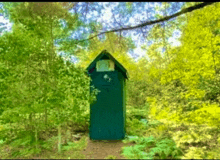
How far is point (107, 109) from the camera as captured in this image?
6.72m

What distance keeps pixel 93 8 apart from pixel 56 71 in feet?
7.17

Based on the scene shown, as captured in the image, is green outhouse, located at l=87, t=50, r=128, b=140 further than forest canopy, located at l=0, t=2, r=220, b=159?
Yes

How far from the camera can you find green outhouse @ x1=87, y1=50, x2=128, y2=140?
6.71 meters

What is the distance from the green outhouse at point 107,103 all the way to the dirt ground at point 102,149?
0.14 metres

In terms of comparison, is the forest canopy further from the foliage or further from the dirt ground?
the dirt ground

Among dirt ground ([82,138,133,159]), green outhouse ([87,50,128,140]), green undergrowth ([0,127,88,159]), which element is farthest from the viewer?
green outhouse ([87,50,128,140])

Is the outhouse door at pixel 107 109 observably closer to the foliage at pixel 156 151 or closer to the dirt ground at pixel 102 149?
the dirt ground at pixel 102 149

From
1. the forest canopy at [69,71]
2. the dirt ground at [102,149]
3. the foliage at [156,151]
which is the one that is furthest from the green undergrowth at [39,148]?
the foliage at [156,151]

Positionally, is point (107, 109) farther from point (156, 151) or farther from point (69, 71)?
point (156, 151)

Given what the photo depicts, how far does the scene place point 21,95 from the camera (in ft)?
17.2

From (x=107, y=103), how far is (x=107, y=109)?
0.20 meters

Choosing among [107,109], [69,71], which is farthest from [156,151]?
[69,71]

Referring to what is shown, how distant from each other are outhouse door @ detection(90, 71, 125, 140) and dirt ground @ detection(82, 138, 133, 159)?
0.17 metres

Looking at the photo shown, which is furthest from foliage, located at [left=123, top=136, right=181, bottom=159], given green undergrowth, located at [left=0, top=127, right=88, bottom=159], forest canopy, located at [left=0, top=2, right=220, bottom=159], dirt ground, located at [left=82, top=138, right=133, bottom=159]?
green undergrowth, located at [left=0, top=127, right=88, bottom=159]
